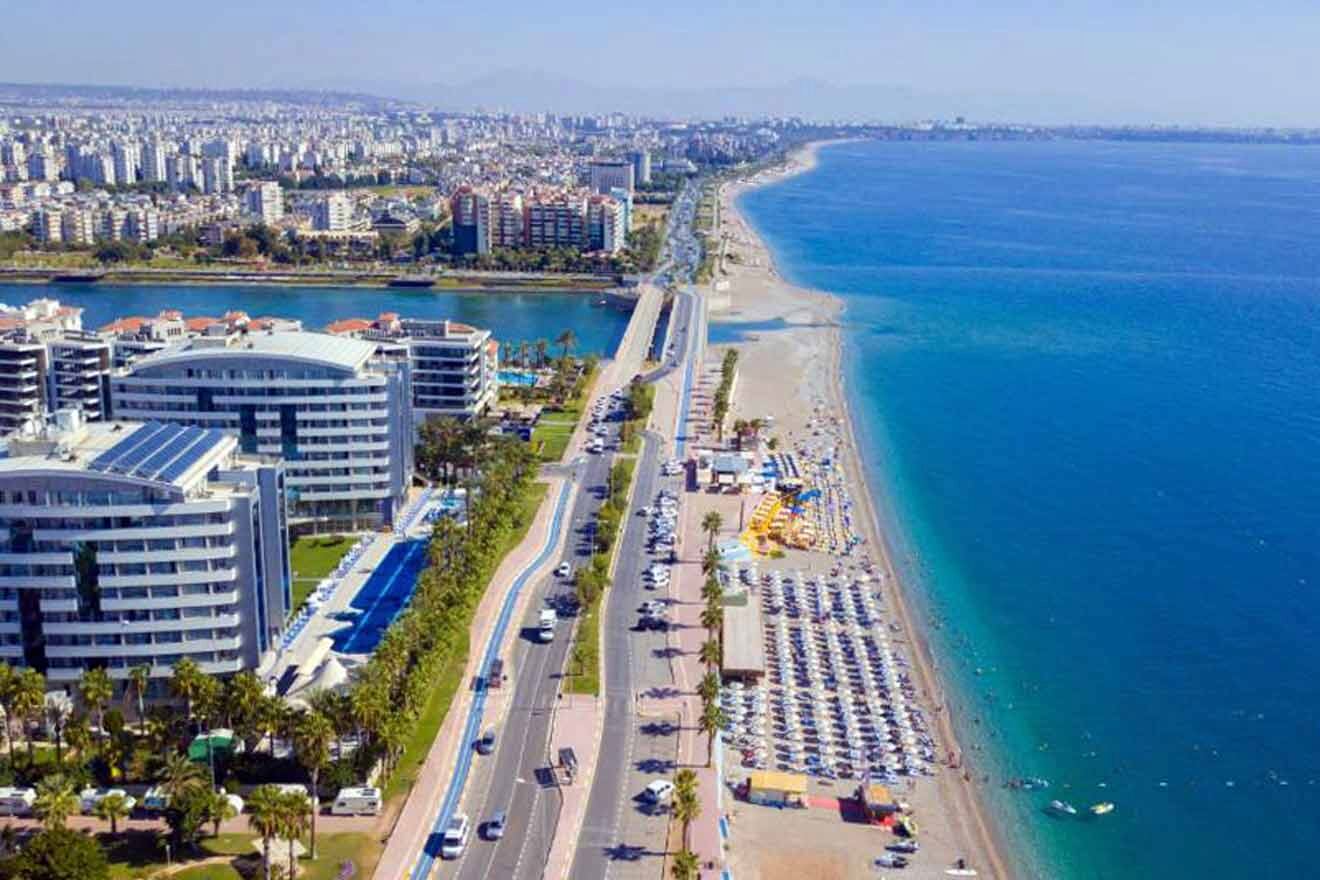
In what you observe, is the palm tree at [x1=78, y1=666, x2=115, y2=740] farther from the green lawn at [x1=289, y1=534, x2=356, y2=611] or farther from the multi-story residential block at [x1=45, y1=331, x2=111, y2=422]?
the multi-story residential block at [x1=45, y1=331, x2=111, y2=422]

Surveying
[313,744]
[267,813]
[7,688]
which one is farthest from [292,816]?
[7,688]

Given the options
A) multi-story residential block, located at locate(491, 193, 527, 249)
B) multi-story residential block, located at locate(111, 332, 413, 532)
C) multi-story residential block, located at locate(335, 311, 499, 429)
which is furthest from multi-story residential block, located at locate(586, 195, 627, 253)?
multi-story residential block, located at locate(111, 332, 413, 532)

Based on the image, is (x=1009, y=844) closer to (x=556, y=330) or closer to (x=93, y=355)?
(x=93, y=355)

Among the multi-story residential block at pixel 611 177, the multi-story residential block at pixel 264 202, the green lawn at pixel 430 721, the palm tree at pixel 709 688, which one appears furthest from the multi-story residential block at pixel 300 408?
the multi-story residential block at pixel 611 177

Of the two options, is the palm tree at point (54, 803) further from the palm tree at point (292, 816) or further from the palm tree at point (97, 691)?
the palm tree at point (292, 816)

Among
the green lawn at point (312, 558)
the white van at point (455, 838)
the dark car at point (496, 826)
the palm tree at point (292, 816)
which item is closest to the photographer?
the palm tree at point (292, 816)

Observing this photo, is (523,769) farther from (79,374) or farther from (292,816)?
(79,374)
